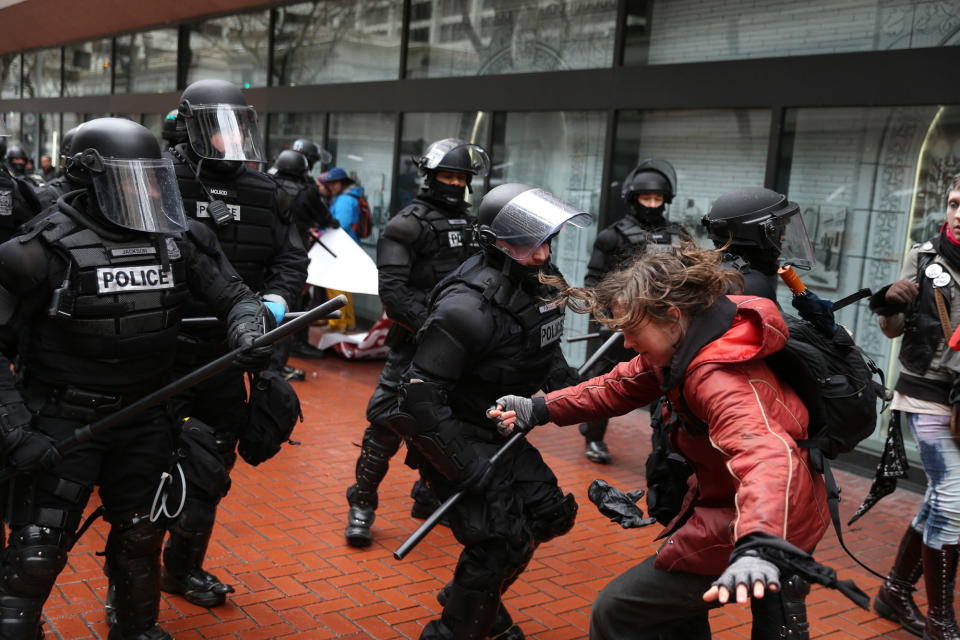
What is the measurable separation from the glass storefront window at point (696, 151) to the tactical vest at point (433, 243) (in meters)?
2.64

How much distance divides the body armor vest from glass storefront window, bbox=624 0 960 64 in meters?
2.83

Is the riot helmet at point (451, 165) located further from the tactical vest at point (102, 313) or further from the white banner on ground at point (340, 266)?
the white banner on ground at point (340, 266)

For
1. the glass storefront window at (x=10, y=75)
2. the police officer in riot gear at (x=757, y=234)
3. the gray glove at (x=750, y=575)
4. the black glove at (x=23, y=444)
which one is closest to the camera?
the gray glove at (x=750, y=575)

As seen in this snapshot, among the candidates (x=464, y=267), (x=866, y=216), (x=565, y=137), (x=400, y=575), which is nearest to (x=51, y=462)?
(x=464, y=267)

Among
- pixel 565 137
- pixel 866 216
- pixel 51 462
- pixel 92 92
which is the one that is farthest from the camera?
pixel 92 92

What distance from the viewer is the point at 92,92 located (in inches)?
795

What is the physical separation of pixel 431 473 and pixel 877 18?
17.2 feet

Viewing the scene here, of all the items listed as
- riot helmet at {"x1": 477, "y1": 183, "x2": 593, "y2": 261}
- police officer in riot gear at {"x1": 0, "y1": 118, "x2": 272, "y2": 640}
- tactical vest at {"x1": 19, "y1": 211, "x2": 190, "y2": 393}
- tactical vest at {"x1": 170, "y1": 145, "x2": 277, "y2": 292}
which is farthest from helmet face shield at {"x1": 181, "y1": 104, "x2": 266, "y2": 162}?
riot helmet at {"x1": 477, "y1": 183, "x2": 593, "y2": 261}

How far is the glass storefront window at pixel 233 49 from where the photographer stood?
14245mm

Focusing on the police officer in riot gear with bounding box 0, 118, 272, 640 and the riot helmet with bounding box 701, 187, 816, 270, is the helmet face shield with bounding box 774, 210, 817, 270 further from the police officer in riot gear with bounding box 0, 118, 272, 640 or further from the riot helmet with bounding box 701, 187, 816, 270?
the police officer in riot gear with bounding box 0, 118, 272, 640

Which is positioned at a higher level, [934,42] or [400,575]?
[934,42]

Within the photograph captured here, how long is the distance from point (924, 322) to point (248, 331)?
307cm

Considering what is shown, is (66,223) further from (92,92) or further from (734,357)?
(92,92)

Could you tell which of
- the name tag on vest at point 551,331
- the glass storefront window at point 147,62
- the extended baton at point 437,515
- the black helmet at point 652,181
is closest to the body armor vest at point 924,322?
the name tag on vest at point 551,331
